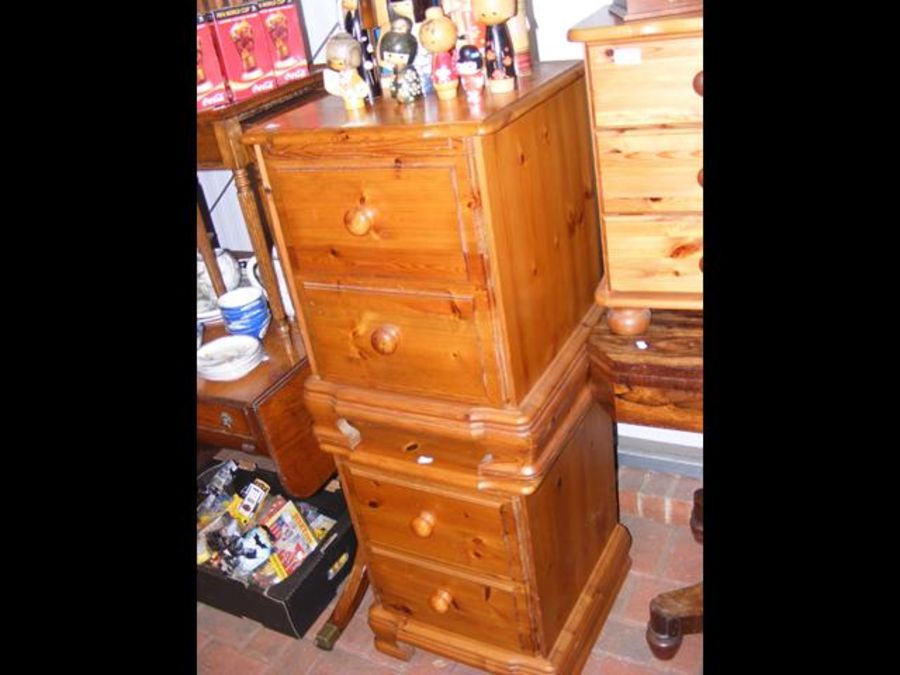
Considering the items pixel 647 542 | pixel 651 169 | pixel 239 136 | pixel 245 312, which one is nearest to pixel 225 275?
Answer: pixel 245 312

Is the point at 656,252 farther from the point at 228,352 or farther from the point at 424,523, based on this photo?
the point at 228,352

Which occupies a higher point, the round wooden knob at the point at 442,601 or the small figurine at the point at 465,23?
the small figurine at the point at 465,23

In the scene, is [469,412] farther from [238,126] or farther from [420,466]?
[238,126]

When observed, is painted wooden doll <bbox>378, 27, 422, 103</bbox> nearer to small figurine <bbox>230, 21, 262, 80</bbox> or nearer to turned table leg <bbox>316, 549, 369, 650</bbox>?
small figurine <bbox>230, 21, 262, 80</bbox>

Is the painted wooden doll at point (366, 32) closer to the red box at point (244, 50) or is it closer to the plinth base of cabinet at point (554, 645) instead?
the red box at point (244, 50)

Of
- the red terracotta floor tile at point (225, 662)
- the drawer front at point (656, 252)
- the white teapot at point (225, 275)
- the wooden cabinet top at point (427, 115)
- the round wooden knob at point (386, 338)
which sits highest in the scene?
the wooden cabinet top at point (427, 115)

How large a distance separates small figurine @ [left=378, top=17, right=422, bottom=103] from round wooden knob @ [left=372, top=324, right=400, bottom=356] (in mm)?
457

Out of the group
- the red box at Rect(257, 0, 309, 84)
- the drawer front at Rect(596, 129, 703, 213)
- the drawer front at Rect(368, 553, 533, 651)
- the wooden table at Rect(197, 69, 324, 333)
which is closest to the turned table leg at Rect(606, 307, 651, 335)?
the drawer front at Rect(596, 129, 703, 213)

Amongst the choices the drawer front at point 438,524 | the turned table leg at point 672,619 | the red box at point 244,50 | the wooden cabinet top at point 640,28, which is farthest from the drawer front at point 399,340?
the turned table leg at point 672,619

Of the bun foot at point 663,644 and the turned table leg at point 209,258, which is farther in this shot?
the turned table leg at point 209,258

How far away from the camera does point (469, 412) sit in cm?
149

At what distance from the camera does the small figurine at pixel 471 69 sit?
1.36m

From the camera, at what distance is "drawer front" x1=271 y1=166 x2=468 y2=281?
1288 millimetres

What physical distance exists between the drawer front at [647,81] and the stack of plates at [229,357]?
1.18 metres
